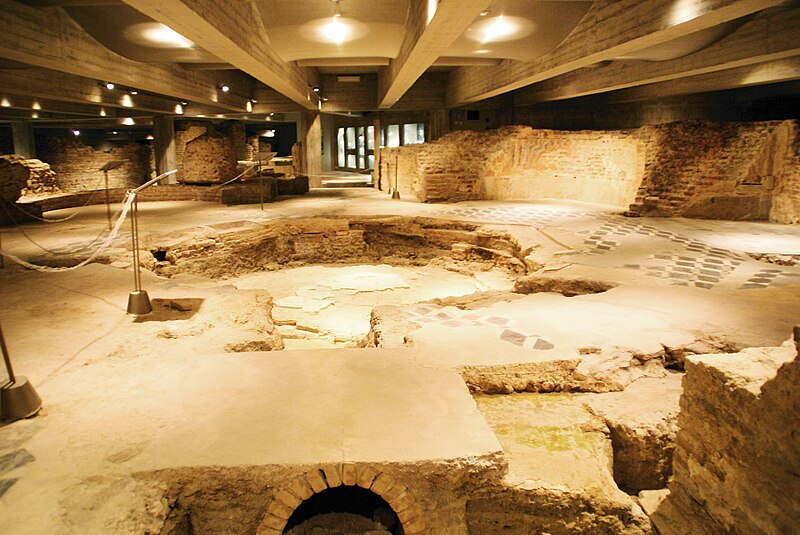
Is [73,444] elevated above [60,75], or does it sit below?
below

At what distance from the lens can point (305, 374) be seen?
3.46 m

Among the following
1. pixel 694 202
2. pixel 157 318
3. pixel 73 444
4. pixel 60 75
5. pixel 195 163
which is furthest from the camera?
pixel 195 163

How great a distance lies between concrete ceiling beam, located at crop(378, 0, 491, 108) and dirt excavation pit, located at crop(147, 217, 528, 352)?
11.6 feet

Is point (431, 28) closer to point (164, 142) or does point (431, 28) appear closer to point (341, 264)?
point (341, 264)

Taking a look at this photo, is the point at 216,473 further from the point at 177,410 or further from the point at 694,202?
the point at 694,202

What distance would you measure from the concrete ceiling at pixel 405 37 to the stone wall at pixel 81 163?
9202 mm

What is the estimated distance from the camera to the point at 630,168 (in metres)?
12.5

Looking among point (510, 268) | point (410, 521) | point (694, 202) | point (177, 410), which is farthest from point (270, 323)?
point (694, 202)

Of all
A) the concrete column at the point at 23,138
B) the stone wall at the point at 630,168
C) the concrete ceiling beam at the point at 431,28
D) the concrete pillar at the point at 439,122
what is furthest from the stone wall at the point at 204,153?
the concrete column at the point at 23,138

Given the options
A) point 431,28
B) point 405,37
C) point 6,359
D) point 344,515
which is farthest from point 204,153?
point 344,515

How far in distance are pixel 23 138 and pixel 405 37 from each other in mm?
22165

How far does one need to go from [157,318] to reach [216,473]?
9.86 ft

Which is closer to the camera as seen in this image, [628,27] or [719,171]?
[628,27]

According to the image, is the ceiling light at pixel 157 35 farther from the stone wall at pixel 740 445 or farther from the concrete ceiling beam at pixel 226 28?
the stone wall at pixel 740 445
